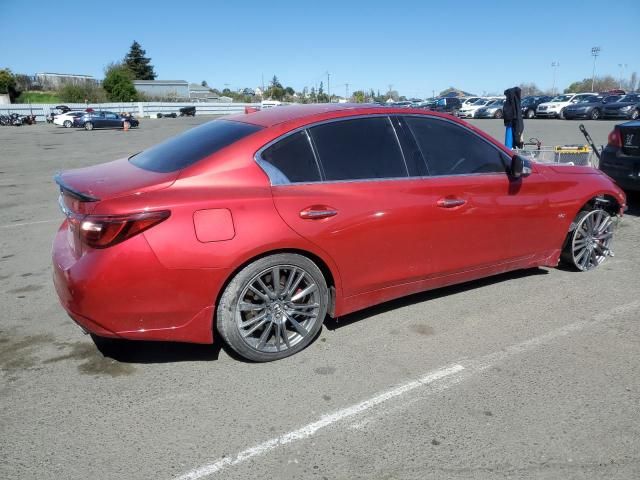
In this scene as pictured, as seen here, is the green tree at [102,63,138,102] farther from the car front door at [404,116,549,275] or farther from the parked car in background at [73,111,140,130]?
the car front door at [404,116,549,275]

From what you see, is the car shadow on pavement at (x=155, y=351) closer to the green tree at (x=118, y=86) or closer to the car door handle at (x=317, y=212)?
the car door handle at (x=317, y=212)

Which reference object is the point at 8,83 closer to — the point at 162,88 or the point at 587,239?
the point at 162,88

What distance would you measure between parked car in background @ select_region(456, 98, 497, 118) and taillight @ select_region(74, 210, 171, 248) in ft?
129

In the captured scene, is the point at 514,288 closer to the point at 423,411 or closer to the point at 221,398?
the point at 423,411

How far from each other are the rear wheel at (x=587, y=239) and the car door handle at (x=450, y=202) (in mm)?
1677

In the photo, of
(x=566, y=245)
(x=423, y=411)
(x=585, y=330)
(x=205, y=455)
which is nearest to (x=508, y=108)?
(x=566, y=245)

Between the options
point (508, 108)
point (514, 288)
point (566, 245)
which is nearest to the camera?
point (514, 288)

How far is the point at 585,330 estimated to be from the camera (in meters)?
3.95

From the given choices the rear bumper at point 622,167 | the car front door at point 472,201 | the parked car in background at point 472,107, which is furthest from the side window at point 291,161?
the parked car in background at point 472,107

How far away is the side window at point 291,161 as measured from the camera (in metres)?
3.48

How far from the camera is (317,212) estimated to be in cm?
348

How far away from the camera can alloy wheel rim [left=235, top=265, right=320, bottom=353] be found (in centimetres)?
339

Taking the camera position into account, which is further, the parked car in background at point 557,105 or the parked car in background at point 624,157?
the parked car in background at point 557,105

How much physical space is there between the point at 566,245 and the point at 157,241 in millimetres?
4060
